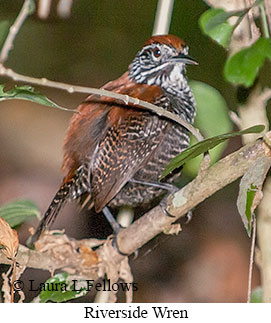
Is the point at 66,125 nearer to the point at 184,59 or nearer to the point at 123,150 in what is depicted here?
the point at 123,150

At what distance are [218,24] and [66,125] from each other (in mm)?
A: 662

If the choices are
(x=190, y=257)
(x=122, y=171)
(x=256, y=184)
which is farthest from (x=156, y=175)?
(x=256, y=184)

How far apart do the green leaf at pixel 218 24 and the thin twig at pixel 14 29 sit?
1.69ft

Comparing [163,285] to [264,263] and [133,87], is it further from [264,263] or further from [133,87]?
[133,87]

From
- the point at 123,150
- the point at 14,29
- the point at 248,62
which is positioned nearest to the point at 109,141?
the point at 123,150

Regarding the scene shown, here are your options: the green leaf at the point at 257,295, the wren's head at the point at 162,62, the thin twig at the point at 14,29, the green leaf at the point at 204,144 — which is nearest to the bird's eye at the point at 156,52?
the wren's head at the point at 162,62

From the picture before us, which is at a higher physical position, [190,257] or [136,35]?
[136,35]

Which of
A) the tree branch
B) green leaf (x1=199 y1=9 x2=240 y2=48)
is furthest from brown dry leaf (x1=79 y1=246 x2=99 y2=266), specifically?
green leaf (x1=199 y1=9 x2=240 y2=48)

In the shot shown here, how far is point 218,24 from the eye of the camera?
102 centimetres

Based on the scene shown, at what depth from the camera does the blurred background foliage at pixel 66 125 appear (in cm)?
146

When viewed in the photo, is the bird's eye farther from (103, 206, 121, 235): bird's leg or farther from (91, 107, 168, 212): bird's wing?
(103, 206, 121, 235): bird's leg

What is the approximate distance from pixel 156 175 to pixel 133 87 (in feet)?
0.89

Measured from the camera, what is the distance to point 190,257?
157 cm

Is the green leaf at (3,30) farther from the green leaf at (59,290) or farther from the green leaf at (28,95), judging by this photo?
the green leaf at (59,290)
